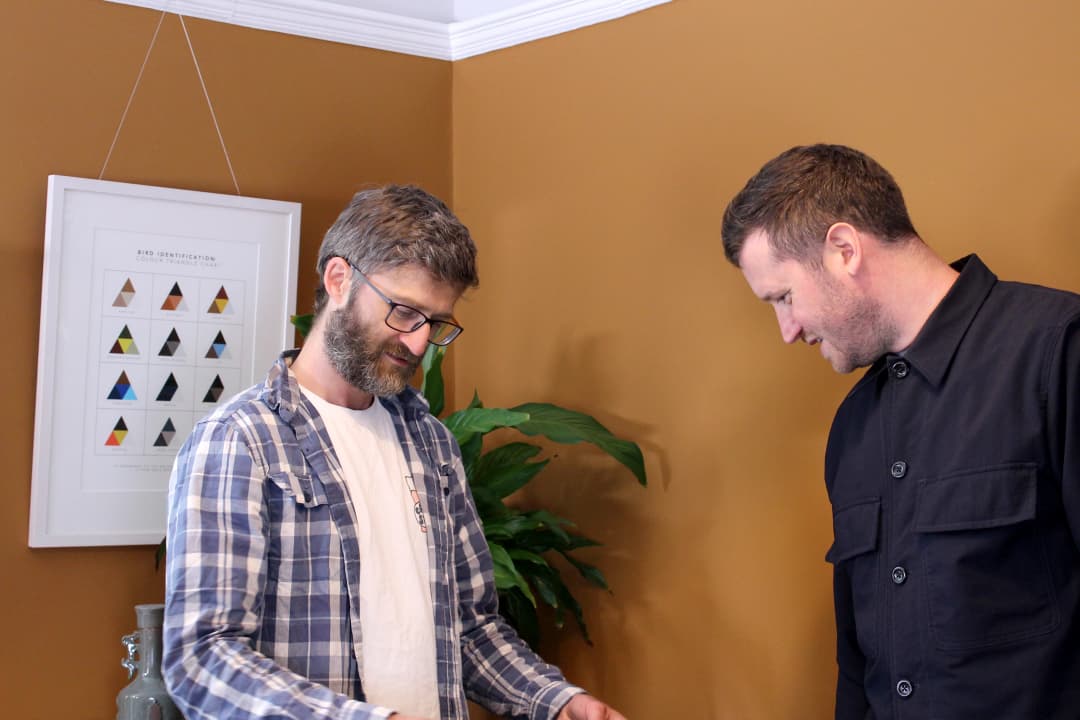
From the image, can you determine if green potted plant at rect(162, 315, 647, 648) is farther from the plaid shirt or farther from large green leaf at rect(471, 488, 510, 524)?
the plaid shirt

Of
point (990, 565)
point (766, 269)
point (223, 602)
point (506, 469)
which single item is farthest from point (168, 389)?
point (990, 565)

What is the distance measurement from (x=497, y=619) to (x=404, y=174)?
5.06 feet

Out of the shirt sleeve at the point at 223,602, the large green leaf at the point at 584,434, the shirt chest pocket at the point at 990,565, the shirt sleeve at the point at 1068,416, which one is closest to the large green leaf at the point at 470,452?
the large green leaf at the point at 584,434

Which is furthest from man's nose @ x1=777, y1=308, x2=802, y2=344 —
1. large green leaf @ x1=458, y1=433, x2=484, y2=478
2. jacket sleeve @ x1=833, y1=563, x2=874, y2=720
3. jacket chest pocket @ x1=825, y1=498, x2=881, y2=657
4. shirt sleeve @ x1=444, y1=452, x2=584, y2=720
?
large green leaf @ x1=458, y1=433, x2=484, y2=478

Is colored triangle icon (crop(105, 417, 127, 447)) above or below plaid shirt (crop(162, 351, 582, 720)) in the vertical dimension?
above

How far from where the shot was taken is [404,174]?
321 centimetres

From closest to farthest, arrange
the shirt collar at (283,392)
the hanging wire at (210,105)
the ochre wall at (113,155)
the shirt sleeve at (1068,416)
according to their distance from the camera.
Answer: the shirt sleeve at (1068,416)
the shirt collar at (283,392)
the ochre wall at (113,155)
the hanging wire at (210,105)

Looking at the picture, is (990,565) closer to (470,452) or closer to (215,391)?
(470,452)

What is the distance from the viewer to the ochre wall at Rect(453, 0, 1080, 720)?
2.28 metres

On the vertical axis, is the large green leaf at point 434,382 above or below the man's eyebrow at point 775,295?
below

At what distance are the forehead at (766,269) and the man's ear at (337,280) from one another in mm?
723

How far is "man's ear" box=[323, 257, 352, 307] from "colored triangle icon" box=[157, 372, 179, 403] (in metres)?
0.91

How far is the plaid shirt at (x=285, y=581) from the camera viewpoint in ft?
5.32

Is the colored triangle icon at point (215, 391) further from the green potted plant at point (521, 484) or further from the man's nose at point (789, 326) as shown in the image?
the man's nose at point (789, 326)
